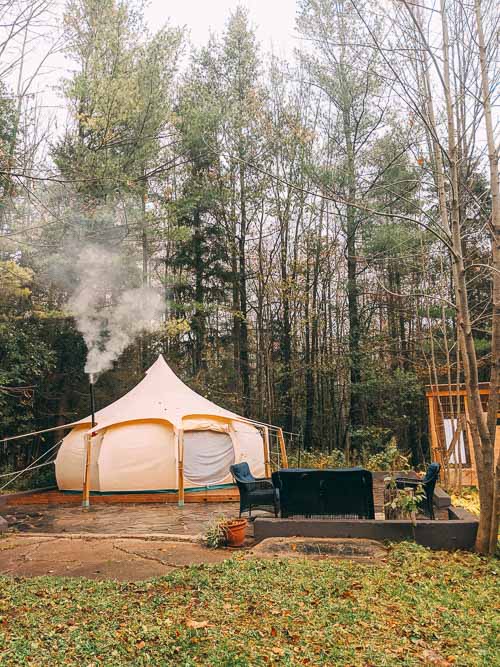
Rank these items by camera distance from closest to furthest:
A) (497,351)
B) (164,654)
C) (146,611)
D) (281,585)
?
(164,654) < (146,611) < (281,585) < (497,351)

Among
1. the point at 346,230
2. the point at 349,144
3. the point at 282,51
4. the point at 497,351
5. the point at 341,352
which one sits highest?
the point at 282,51

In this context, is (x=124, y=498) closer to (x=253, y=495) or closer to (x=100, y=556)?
(x=253, y=495)

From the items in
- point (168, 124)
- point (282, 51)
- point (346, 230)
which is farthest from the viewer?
point (282, 51)

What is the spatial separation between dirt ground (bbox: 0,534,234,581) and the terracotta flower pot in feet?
0.53

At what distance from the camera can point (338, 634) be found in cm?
312

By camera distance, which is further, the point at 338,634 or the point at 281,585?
the point at 281,585

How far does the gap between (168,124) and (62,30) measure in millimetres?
9687

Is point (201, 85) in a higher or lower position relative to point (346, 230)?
higher

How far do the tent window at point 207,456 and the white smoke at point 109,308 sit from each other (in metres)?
3.45

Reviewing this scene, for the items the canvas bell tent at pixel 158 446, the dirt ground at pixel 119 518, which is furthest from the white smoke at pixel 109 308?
the dirt ground at pixel 119 518

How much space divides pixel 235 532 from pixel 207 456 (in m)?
5.26

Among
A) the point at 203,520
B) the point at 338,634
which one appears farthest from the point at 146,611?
the point at 203,520

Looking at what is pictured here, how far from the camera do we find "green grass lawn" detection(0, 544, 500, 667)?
115 inches

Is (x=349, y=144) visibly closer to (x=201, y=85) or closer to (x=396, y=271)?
(x=396, y=271)
